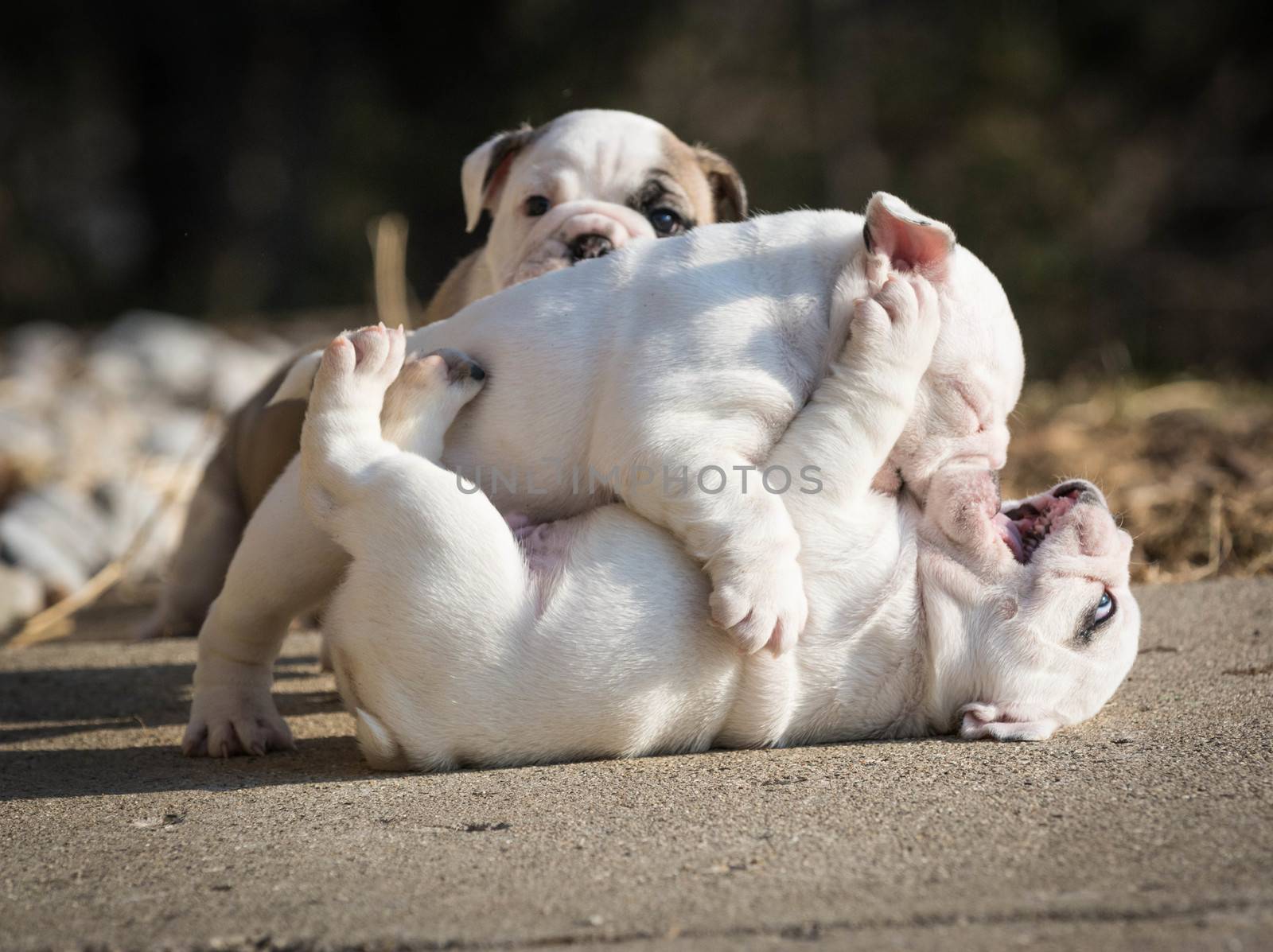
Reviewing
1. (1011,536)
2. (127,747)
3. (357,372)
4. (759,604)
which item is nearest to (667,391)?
(759,604)

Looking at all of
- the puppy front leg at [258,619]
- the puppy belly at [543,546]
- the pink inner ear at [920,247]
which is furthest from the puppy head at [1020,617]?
the puppy front leg at [258,619]

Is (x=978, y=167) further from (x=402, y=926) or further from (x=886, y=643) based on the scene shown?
(x=402, y=926)

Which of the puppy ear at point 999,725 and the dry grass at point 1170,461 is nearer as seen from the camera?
the puppy ear at point 999,725

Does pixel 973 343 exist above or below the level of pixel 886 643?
above

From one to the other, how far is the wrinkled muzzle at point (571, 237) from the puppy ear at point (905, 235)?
3.04ft

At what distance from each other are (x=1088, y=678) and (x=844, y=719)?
414 mm

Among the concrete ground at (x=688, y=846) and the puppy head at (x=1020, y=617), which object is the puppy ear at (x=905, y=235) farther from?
the concrete ground at (x=688, y=846)

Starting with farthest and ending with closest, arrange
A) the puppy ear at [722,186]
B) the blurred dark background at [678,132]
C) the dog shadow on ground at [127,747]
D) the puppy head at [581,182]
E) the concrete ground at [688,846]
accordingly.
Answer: the blurred dark background at [678,132] → the puppy ear at [722,186] → the puppy head at [581,182] → the dog shadow on ground at [127,747] → the concrete ground at [688,846]

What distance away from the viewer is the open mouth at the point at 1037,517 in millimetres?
2627

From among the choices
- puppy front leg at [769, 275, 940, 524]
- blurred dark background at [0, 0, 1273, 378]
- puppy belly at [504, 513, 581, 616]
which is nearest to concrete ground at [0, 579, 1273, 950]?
puppy belly at [504, 513, 581, 616]

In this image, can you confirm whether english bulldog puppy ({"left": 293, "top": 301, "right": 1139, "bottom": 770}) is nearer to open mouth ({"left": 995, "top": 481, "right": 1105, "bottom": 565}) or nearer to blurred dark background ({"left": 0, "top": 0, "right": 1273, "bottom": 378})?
open mouth ({"left": 995, "top": 481, "right": 1105, "bottom": 565})

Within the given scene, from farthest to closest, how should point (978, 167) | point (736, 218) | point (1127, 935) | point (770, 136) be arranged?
point (770, 136)
point (978, 167)
point (736, 218)
point (1127, 935)

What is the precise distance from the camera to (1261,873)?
179 cm

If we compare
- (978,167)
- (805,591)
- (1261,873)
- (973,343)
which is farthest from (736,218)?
(978,167)
